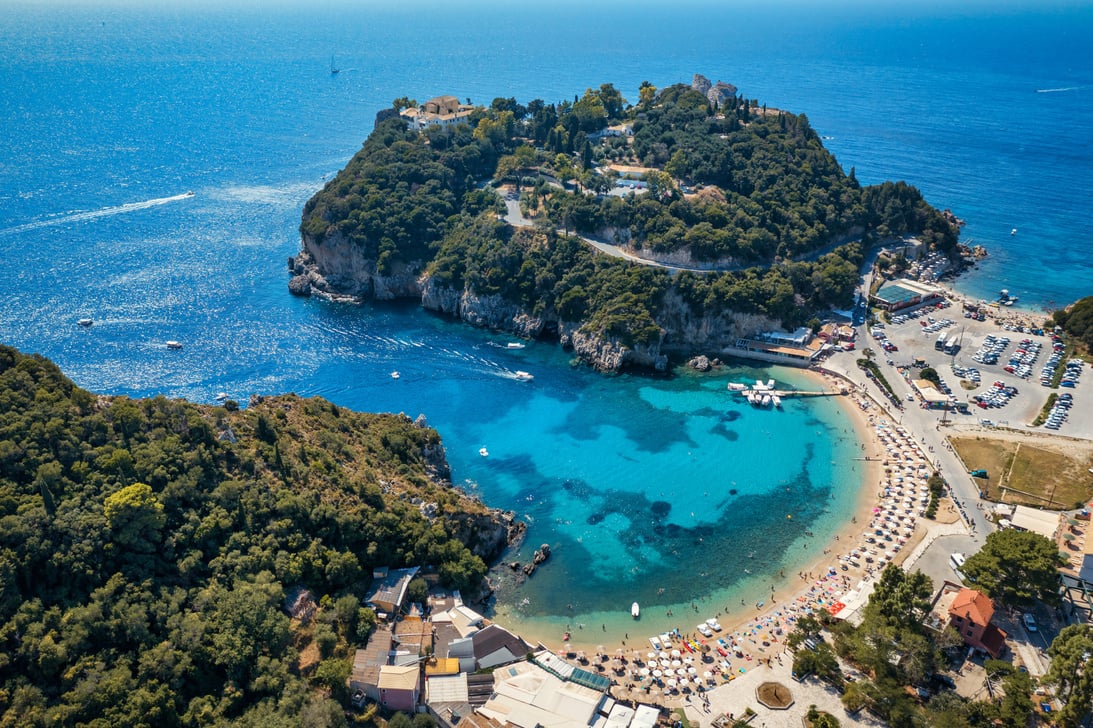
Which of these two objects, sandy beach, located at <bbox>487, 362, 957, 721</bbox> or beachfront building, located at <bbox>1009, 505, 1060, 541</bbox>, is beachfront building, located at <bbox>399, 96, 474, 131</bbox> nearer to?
sandy beach, located at <bbox>487, 362, 957, 721</bbox>

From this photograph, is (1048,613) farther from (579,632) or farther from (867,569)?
(579,632)

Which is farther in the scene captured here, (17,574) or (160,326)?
(160,326)

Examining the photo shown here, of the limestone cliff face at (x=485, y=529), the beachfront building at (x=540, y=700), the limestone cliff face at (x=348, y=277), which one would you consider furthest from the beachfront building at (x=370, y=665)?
the limestone cliff face at (x=348, y=277)

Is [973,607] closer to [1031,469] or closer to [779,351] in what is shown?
[1031,469]

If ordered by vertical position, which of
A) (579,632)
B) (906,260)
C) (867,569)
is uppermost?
(906,260)

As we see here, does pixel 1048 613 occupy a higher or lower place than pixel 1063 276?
lower

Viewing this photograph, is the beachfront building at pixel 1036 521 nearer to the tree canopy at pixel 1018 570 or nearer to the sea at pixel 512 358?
the tree canopy at pixel 1018 570

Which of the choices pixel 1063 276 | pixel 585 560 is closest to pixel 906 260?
pixel 1063 276
